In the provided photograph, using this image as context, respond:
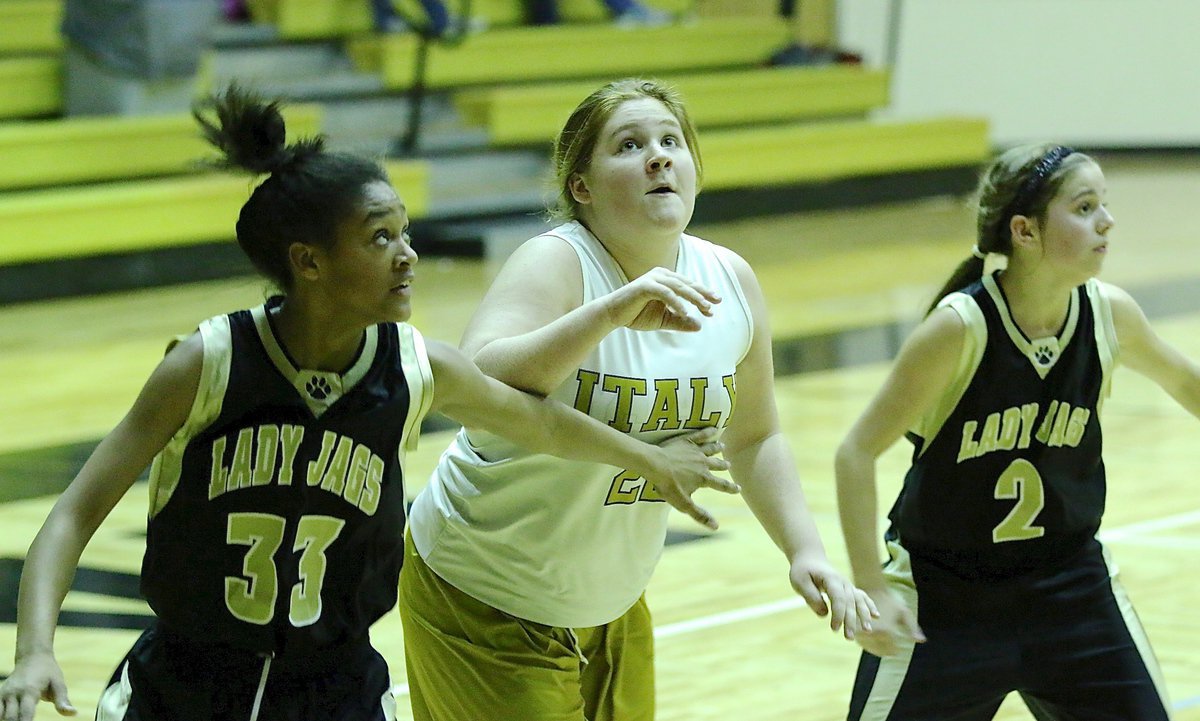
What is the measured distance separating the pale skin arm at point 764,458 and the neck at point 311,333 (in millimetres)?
717

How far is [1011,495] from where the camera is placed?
2.98 metres

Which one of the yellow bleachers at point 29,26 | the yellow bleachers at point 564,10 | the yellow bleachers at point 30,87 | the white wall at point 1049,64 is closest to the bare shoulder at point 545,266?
the yellow bleachers at point 30,87

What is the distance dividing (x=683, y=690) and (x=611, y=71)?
9.86 m

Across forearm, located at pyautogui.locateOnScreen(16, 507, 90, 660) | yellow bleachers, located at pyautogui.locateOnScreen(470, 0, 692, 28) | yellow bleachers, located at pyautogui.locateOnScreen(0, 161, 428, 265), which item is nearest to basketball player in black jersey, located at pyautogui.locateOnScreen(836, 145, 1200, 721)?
forearm, located at pyautogui.locateOnScreen(16, 507, 90, 660)

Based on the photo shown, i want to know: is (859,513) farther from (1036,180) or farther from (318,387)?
(318,387)

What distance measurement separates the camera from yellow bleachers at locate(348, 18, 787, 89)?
40.8 ft

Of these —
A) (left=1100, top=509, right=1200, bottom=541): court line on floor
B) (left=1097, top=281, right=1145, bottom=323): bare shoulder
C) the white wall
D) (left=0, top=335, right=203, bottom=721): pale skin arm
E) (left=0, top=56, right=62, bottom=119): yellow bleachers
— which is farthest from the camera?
the white wall

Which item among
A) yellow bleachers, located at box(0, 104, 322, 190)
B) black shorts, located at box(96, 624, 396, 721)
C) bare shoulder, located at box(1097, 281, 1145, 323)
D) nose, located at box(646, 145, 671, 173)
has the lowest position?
yellow bleachers, located at box(0, 104, 322, 190)

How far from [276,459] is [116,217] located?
7.93 m

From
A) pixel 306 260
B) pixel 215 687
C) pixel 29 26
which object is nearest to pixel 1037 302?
pixel 306 260

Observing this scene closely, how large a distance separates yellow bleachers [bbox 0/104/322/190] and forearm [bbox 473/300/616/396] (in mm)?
7599

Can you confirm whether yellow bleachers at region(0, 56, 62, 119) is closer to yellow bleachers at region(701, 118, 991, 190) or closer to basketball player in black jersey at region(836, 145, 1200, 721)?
yellow bleachers at region(701, 118, 991, 190)

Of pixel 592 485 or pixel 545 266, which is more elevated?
pixel 545 266

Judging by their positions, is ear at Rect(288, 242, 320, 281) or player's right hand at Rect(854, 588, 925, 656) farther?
player's right hand at Rect(854, 588, 925, 656)
